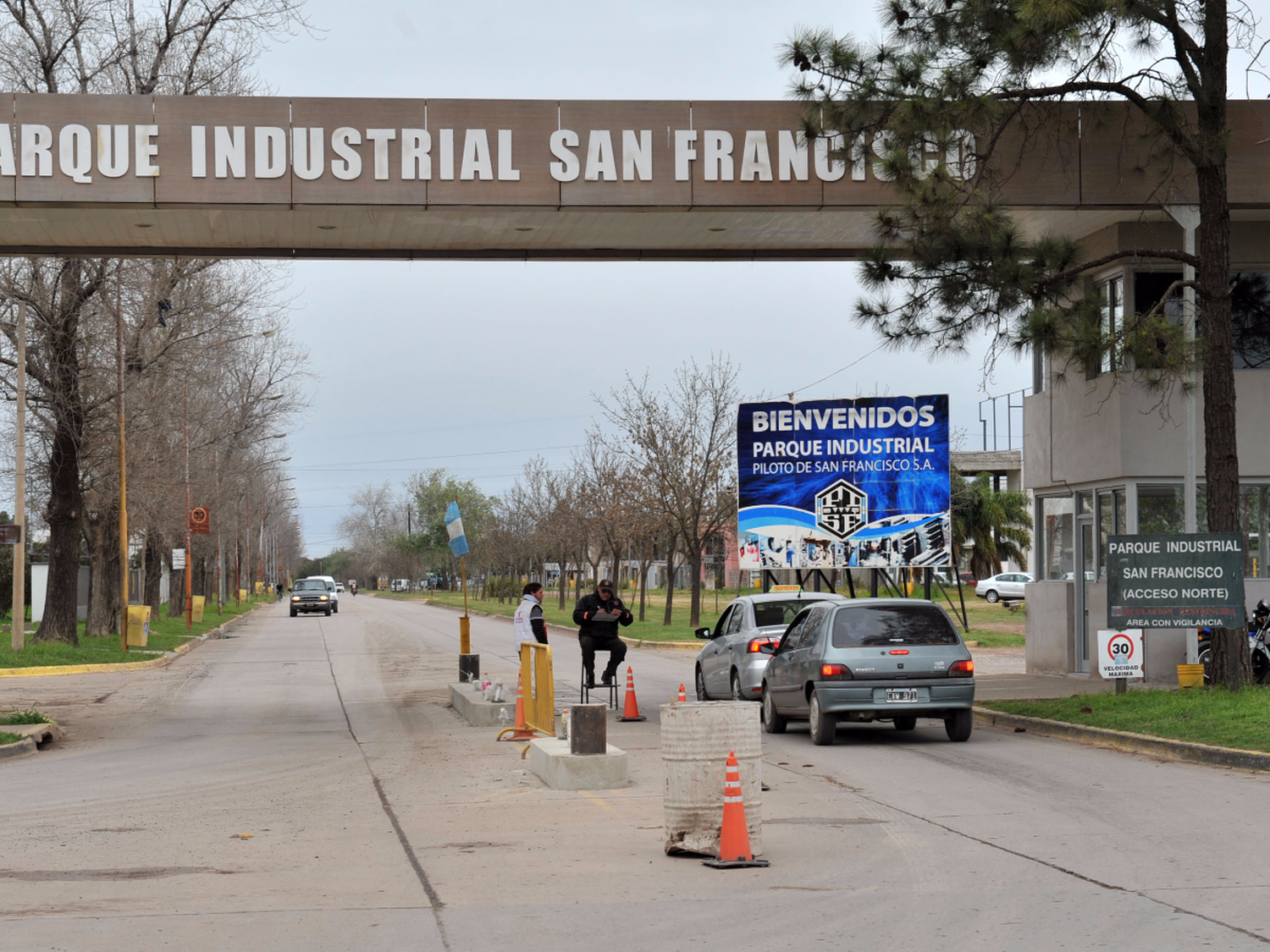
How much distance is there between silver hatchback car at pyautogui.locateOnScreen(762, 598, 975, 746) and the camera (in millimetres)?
15516

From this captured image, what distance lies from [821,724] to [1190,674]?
6.05m

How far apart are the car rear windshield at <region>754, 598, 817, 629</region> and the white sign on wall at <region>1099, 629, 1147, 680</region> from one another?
3.77 metres

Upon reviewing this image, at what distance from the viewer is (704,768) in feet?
29.6

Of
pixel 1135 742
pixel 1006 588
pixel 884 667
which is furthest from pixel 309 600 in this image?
pixel 1135 742

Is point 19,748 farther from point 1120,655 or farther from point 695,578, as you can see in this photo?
point 695,578

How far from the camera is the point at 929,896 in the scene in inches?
316

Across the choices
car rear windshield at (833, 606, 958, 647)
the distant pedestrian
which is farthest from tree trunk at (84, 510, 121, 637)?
car rear windshield at (833, 606, 958, 647)

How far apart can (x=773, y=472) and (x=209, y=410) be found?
31.1m

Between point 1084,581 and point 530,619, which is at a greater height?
point 1084,581

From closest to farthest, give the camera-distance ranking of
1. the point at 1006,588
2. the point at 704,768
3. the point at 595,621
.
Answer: the point at 704,768
the point at 595,621
the point at 1006,588

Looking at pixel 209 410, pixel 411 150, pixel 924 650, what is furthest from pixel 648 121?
pixel 209 410

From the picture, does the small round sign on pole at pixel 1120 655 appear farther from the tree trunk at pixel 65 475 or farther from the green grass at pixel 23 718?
the tree trunk at pixel 65 475

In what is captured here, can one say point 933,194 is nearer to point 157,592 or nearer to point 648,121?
point 648,121

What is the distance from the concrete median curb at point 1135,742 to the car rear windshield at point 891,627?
1.96 m
